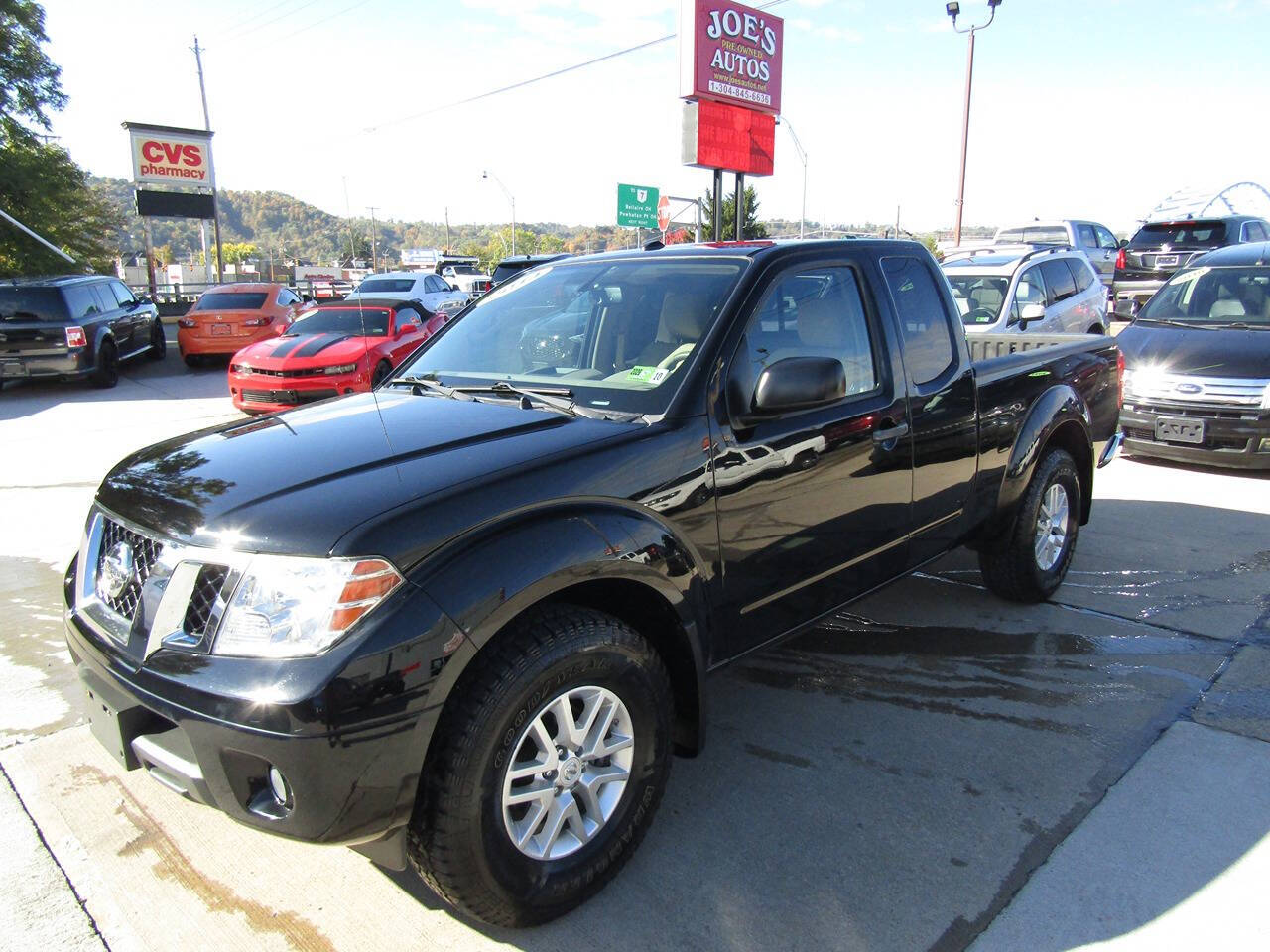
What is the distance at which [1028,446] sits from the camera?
436cm

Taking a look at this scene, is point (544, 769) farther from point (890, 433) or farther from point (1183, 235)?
point (1183, 235)

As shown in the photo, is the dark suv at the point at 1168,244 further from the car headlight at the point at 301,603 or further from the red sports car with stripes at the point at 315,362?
the car headlight at the point at 301,603

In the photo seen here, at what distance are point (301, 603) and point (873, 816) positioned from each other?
77.8 inches

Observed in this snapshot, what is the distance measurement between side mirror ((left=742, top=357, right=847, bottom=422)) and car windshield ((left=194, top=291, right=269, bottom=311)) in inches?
586

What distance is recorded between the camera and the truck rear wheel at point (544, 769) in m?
2.14

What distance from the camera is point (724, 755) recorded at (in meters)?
3.30

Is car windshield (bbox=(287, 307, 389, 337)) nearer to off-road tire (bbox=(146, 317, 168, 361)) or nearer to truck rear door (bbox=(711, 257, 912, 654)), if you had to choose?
off-road tire (bbox=(146, 317, 168, 361))

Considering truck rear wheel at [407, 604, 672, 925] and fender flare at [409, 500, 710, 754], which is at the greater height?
fender flare at [409, 500, 710, 754]

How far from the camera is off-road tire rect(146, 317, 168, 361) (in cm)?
1605

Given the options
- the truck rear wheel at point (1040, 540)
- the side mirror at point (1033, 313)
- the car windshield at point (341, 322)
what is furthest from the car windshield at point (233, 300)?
the truck rear wheel at point (1040, 540)

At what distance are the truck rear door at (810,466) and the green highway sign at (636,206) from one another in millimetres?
43581

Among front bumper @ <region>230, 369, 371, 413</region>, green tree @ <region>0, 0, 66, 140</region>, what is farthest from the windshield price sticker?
green tree @ <region>0, 0, 66, 140</region>

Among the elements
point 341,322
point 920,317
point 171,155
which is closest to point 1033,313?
point 920,317

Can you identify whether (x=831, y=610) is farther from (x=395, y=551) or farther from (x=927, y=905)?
(x=395, y=551)
